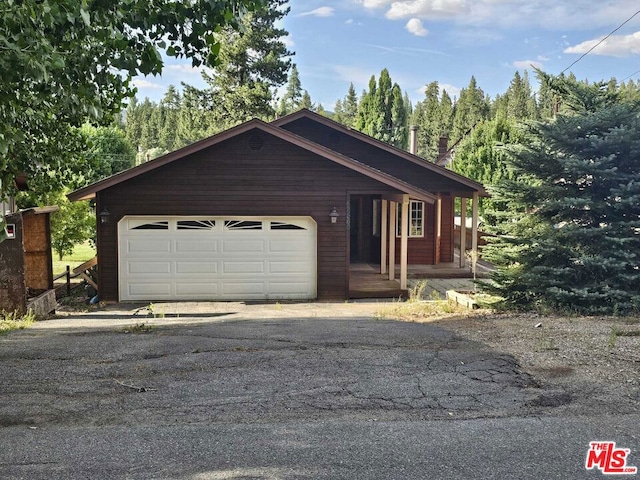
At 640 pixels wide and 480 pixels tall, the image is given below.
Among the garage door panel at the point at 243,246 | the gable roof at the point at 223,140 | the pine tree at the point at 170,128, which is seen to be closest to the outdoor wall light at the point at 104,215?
the gable roof at the point at 223,140

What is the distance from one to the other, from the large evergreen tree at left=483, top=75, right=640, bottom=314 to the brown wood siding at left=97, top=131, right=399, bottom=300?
3985 mm

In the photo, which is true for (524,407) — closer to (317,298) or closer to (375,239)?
(317,298)

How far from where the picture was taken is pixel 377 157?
17.2 metres

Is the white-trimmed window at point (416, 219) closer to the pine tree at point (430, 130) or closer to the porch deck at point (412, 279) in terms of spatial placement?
the porch deck at point (412, 279)

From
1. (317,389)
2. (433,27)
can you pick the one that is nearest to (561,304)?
(317,389)

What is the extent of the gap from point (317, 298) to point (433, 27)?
94.4 feet

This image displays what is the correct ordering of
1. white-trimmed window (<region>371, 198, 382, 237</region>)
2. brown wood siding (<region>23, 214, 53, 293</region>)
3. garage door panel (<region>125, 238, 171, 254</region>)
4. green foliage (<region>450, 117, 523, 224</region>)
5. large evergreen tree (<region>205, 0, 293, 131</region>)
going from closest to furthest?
1. brown wood siding (<region>23, 214, 53, 293</region>)
2. garage door panel (<region>125, 238, 171, 254</region>)
3. white-trimmed window (<region>371, 198, 382, 237</region>)
4. green foliage (<region>450, 117, 523, 224</region>)
5. large evergreen tree (<region>205, 0, 293, 131</region>)

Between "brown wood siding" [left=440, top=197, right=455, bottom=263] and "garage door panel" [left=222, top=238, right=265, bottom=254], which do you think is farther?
"brown wood siding" [left=440, top=197, right=455, bottom=263]

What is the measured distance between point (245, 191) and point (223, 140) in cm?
129

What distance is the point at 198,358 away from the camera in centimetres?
676

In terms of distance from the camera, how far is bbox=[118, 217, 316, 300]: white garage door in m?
13.3

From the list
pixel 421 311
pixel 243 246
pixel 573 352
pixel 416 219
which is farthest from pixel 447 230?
pixel 573 352

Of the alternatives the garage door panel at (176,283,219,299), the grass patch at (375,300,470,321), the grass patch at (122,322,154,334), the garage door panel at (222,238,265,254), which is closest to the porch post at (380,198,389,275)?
the garage door panel at (222,238,265,254)

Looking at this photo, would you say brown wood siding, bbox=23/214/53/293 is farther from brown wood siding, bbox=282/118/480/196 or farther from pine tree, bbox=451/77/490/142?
pine tree, bbox=451/77/490/142
